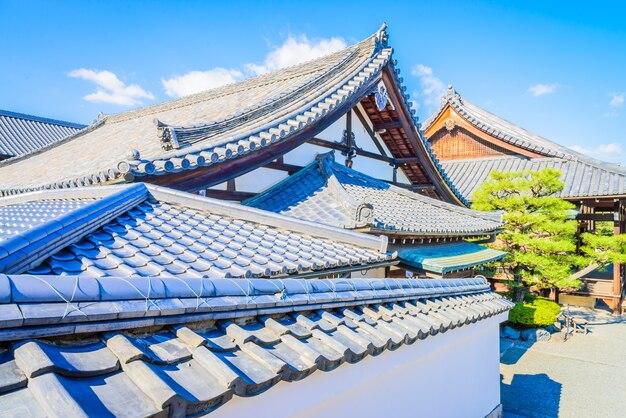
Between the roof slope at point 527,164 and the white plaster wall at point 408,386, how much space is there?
1100cm

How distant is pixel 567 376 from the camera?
31.2 feet

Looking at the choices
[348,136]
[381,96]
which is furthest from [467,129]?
[348,136]

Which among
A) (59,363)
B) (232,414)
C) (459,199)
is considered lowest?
(232,414)

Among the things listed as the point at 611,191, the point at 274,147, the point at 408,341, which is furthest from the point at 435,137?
the point at 408,341

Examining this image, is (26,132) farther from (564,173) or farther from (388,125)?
(564,173)

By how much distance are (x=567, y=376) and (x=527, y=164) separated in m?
10.7

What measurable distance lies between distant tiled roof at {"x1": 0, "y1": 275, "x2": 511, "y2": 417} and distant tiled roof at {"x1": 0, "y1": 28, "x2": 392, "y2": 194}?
8.98ft

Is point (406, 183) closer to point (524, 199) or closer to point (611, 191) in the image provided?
point (524, 199)

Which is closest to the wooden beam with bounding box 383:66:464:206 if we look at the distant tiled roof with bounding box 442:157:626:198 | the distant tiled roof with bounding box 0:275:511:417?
the distant tiled roof with bounding box 0:275:511:417

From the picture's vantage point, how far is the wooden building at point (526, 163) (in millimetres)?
14406

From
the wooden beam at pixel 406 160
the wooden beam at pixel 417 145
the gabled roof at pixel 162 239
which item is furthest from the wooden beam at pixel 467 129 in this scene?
the gabled roof at pixel 162 239

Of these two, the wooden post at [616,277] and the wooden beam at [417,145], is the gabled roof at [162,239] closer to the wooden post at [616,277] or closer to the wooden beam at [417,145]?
the wooden beam at [417,145]

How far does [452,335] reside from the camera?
4500mm

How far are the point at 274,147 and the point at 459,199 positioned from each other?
6.75 meters
